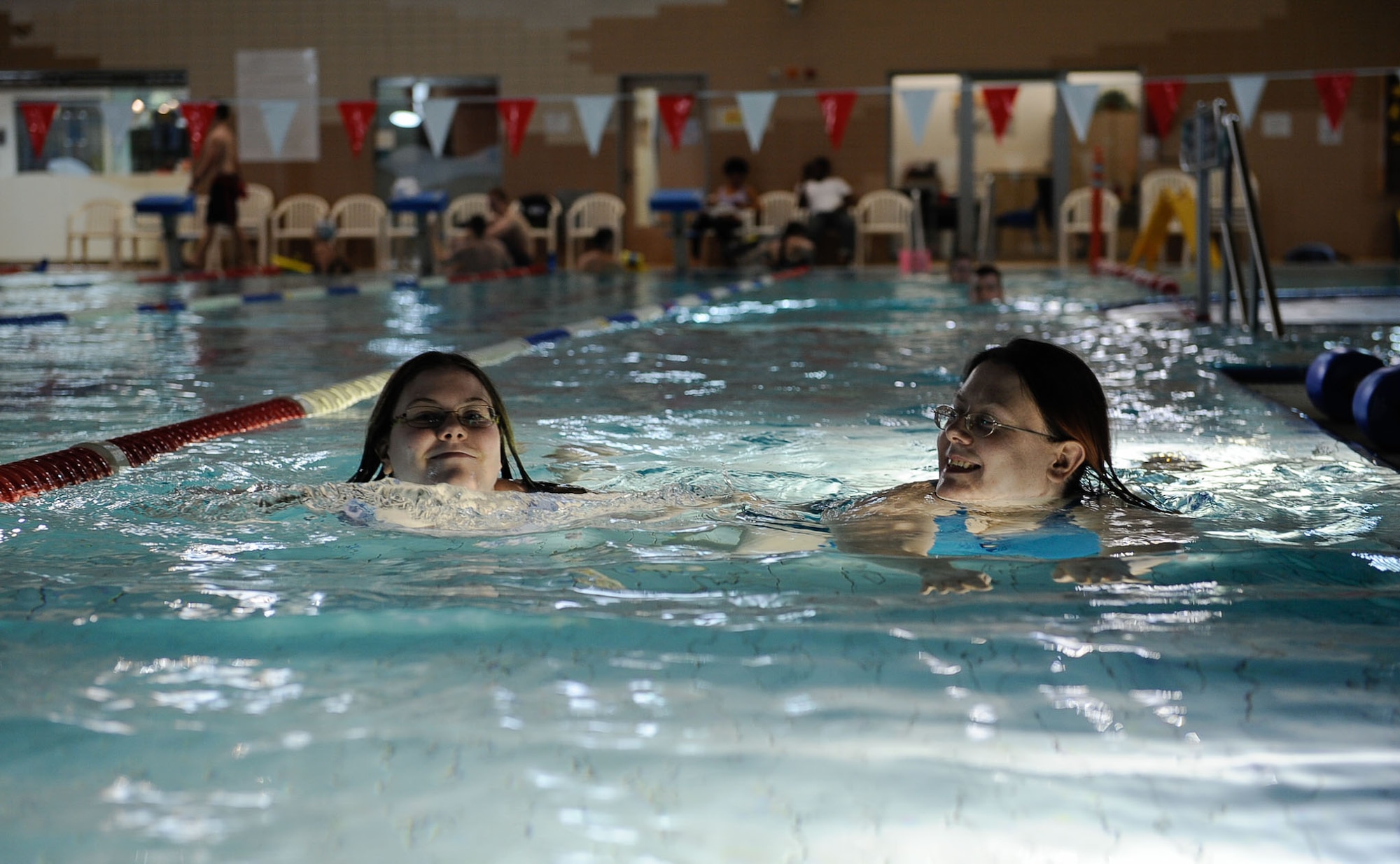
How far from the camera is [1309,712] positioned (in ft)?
4.93

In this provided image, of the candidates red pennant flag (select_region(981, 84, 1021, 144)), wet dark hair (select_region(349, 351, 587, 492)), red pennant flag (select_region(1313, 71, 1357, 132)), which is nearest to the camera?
wet dark hair (select_region(349, 351, 587, 492))

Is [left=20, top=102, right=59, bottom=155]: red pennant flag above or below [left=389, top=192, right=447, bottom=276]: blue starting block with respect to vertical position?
above

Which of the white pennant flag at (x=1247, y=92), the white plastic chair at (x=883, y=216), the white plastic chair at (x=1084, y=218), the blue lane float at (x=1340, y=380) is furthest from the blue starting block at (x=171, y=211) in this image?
the blue lane float at (x=1340, y=380)

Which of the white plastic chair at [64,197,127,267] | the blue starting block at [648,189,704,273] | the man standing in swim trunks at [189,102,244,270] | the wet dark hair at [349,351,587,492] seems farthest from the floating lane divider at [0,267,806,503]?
the white plastic chair at [64,197,127,267]

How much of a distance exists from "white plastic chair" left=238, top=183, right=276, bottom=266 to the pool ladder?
40.6 ft

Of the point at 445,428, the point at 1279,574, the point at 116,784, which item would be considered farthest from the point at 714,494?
the point at 116,784

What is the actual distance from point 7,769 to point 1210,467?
2.71m

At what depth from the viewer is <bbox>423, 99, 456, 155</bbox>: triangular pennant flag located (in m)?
14.9

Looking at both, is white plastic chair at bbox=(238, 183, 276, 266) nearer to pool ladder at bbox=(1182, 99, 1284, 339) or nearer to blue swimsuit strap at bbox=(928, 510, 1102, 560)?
pool ladder at bbox=(1182, 99, 1284, 339)

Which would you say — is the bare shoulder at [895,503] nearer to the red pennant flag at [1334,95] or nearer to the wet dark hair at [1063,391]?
the wet dark hair at [1063,391]

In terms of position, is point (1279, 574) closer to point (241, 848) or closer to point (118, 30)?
point (241, 848)

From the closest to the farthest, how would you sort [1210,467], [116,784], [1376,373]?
[116,784], [1210,467], [1376,373]

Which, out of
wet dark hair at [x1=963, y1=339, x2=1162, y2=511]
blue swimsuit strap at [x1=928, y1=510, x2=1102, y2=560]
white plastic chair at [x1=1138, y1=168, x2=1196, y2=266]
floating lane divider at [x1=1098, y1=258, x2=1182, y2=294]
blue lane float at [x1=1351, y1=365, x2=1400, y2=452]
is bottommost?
blue swimsuit strap at [x1=928, y1=510, x2=1102, y2=560]

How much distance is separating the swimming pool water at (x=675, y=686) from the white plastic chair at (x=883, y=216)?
1378 cm
